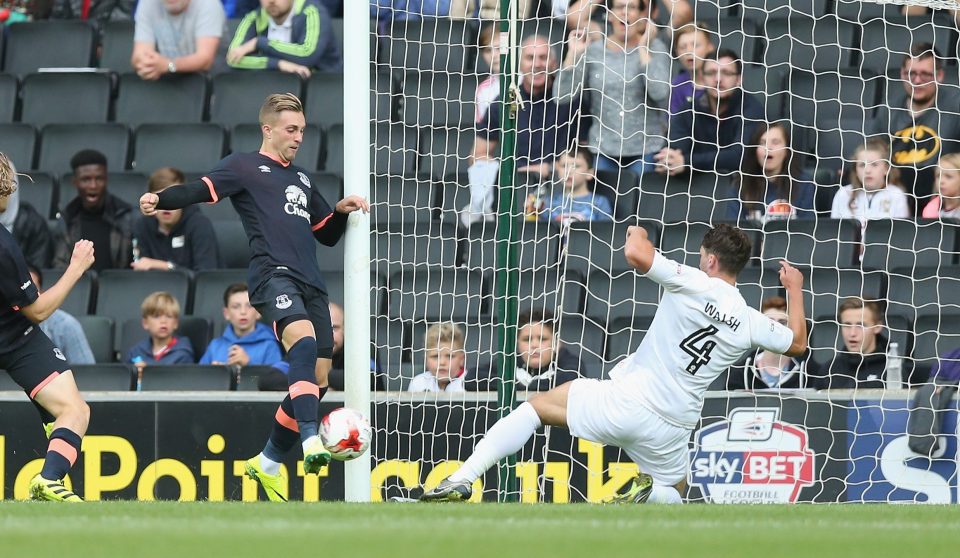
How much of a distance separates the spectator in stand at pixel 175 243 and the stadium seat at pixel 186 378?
4.59ft

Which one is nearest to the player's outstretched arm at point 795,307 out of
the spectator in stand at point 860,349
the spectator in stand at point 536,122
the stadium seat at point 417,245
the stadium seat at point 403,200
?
the spectator in stand at point 860,349

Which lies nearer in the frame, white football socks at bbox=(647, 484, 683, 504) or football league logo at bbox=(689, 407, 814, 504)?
white football socks at bbox=(647, 484, 683, 504)

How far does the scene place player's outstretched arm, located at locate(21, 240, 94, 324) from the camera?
264 inches

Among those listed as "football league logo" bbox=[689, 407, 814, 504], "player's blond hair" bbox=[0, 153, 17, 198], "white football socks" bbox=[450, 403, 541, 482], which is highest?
"player's blond hair" bbox=[0, 153, 17, 198]

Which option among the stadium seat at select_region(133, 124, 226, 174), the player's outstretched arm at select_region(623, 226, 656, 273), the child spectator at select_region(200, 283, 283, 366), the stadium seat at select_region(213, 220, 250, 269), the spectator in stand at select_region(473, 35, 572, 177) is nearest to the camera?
the player's outstretched arm at select_region(623, 226, 656, 273)

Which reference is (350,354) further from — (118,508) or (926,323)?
(926,323)

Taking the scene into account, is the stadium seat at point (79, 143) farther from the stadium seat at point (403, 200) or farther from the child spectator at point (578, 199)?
the child spectator at point (578, 199)

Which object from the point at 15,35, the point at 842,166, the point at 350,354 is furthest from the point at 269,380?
the point at 15,35

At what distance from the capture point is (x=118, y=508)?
5.77 m

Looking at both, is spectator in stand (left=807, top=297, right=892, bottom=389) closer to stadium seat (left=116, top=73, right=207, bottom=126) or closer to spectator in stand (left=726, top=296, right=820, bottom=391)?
spectator in stand (left=726, top=296, right=820, bottom=391)

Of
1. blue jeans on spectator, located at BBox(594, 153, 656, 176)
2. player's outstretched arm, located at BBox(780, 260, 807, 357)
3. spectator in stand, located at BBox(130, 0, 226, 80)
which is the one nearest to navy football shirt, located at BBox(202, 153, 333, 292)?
player's outstretched arm, located at BBox(780, 260, 807, 357)

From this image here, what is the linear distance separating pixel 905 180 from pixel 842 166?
1.42 feet

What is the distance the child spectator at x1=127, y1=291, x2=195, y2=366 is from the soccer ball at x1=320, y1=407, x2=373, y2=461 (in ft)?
11.2

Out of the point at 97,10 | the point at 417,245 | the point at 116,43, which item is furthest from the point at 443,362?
the point at 97,10
